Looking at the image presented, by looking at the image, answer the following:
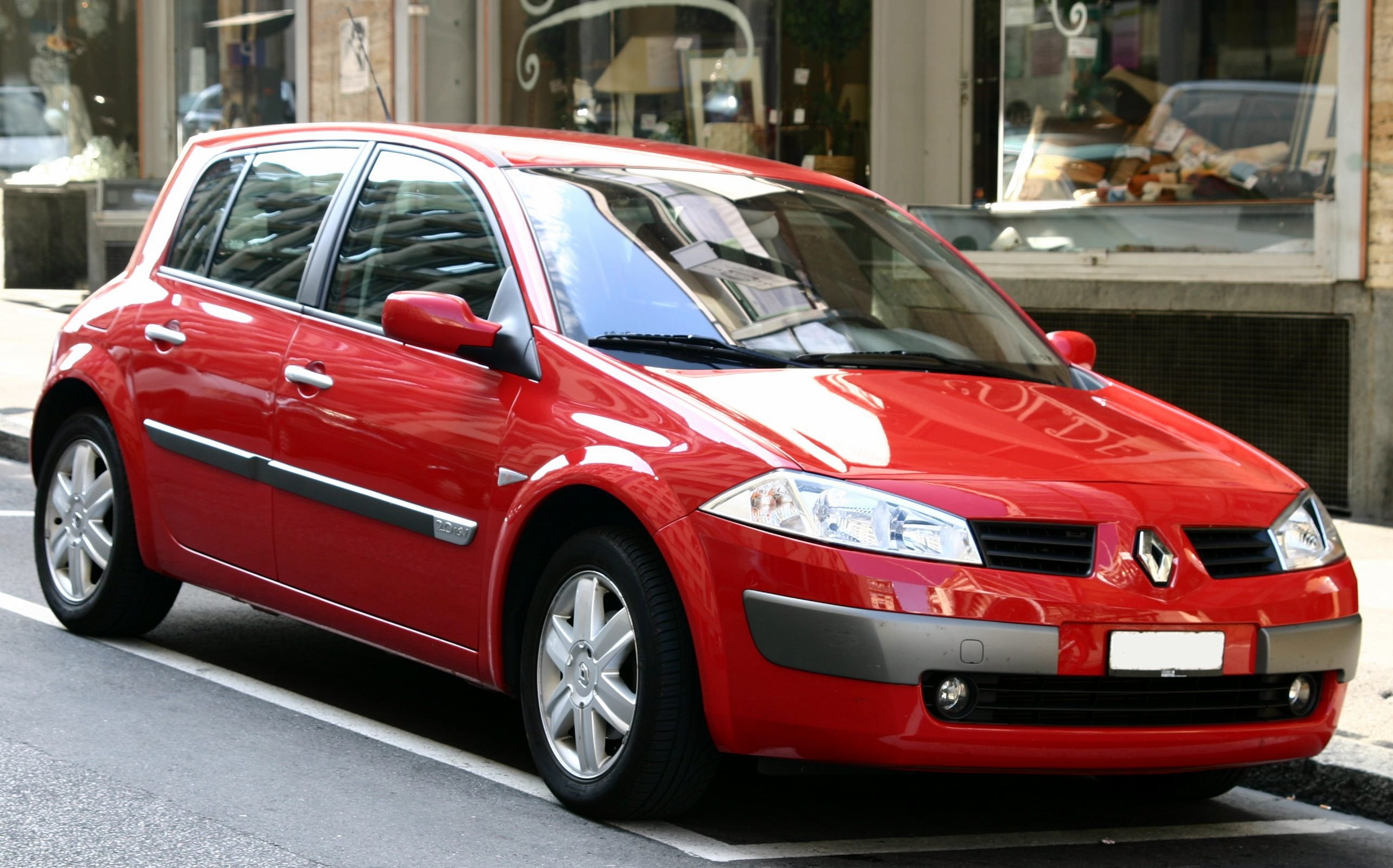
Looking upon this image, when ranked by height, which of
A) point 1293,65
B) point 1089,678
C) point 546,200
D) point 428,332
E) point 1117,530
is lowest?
point 1089,678

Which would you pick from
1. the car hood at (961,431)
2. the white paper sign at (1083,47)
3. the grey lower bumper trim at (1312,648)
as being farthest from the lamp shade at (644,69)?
the grey lower bumper trim at (1312,648)

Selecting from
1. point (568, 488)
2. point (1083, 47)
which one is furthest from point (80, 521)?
point (1083, 47)

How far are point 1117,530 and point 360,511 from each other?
6.82ft

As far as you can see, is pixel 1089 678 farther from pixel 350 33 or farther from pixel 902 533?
pixel 350 33

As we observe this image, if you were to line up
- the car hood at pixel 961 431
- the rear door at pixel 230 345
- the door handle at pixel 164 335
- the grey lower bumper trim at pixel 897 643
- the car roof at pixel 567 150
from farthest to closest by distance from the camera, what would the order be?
the door handle at pixel 164 335 → the rear door at pixel 230 345 → the car roof at pixel 567 150 → the car hood at pixel 961 431 → the grey lower bumper trim at pixel 897 643

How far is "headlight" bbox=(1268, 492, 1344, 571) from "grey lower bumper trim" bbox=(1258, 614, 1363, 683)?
153 millimetres

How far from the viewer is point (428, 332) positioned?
16.2 ft

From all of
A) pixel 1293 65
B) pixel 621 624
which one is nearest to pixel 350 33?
pixel 1293 65

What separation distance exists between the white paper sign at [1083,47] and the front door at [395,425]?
7.21 metres

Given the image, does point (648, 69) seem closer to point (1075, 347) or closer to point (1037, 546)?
point (1075, 347)

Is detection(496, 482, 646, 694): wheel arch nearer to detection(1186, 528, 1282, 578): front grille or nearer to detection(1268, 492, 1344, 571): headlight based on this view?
detection(1186, 528, 1282, 578): front grille

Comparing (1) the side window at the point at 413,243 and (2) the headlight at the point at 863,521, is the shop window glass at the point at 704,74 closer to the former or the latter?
(1) the side window at the point at 413,243

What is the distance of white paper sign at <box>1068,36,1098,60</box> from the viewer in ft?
39.2

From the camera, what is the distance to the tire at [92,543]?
6.36 metres
